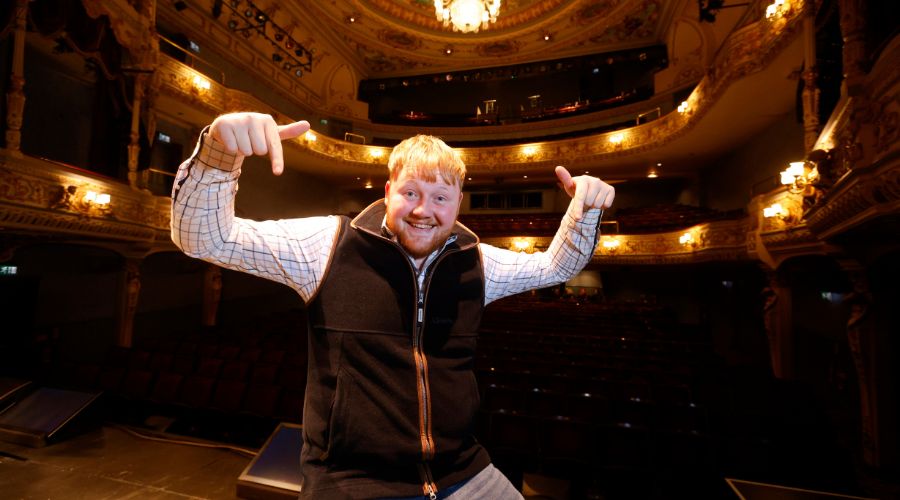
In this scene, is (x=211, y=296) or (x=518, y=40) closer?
(x=211, y=296)

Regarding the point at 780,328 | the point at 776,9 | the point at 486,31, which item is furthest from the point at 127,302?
the point at 486,31

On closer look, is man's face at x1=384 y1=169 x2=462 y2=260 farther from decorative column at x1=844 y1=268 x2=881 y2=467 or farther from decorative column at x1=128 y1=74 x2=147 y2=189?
decorative column at x1=128 y1=74 x2=147 y2=189

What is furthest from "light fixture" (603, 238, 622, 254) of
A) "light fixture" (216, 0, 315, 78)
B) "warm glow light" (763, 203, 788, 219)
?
"light fixture" (216, 0, 315, 78)

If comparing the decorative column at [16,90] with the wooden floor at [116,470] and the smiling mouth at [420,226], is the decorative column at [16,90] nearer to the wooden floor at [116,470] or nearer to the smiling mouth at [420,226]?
the wooden floor at [116,470]

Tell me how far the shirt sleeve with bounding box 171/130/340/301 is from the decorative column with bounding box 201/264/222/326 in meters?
9.29

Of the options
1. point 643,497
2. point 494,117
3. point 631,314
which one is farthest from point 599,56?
point 643,497

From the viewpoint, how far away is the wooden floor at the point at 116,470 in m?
2.20

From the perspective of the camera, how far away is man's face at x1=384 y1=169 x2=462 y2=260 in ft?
3.35

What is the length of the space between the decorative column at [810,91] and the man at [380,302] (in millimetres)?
5213

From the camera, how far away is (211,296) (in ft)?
28.7

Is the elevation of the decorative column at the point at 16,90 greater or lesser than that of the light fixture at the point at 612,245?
greater

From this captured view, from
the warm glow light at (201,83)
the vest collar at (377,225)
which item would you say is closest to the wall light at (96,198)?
the warm glow light at (201,83)

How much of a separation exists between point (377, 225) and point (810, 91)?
6016mm

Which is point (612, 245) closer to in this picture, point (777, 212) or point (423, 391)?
point (777, 212)
